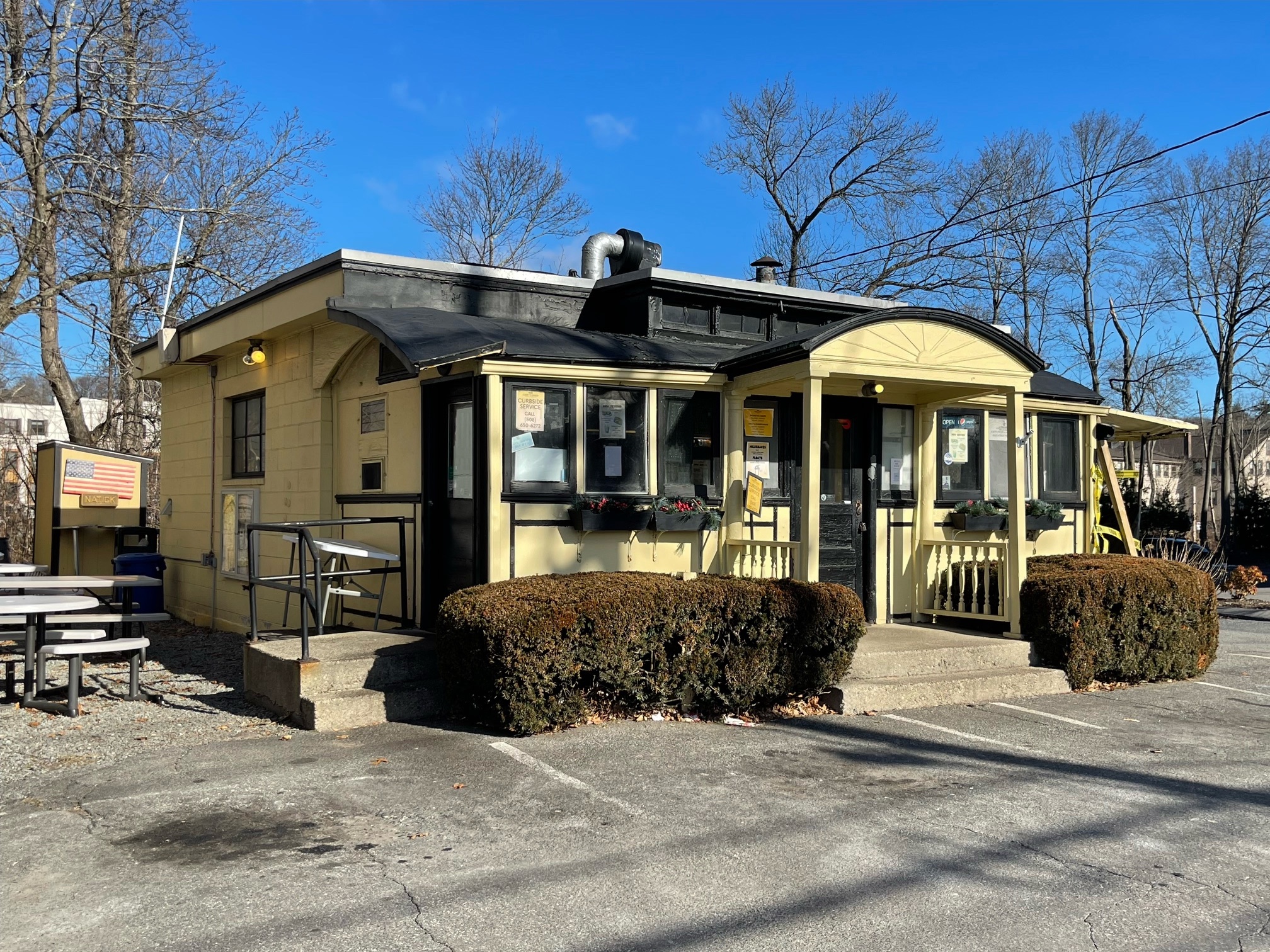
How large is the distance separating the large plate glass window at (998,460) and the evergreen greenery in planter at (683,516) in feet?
11.1

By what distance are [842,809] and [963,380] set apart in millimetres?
4658

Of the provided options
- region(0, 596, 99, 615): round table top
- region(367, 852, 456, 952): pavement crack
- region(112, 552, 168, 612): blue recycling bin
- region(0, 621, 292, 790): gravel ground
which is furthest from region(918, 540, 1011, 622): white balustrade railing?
region(112, 552, 168, 612): blue recycling bin

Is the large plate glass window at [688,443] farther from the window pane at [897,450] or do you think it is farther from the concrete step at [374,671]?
the concrete step at [374,671]

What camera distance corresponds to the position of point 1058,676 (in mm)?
8648

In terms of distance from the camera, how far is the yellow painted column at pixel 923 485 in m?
10.2

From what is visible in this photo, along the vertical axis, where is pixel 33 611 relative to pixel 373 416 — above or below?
below

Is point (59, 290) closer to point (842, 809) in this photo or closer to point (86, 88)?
point (86, 88)

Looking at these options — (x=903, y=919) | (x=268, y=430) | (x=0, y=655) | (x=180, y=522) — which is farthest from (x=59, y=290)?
(x=903, y=919)

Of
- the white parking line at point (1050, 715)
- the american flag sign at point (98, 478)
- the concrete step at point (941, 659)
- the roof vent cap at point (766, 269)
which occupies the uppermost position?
the roof vent cap at point (766, 269)

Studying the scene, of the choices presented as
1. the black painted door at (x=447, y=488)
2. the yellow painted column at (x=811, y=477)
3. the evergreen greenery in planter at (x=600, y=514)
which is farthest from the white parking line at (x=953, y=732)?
the black painted door at (x=447, y=488)

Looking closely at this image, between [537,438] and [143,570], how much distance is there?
7006 mm

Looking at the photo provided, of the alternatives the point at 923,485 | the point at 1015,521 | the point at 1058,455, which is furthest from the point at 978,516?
the point at 1058,455

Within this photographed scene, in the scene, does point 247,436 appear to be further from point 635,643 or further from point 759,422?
point 635,643

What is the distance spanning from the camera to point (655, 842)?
480cm
